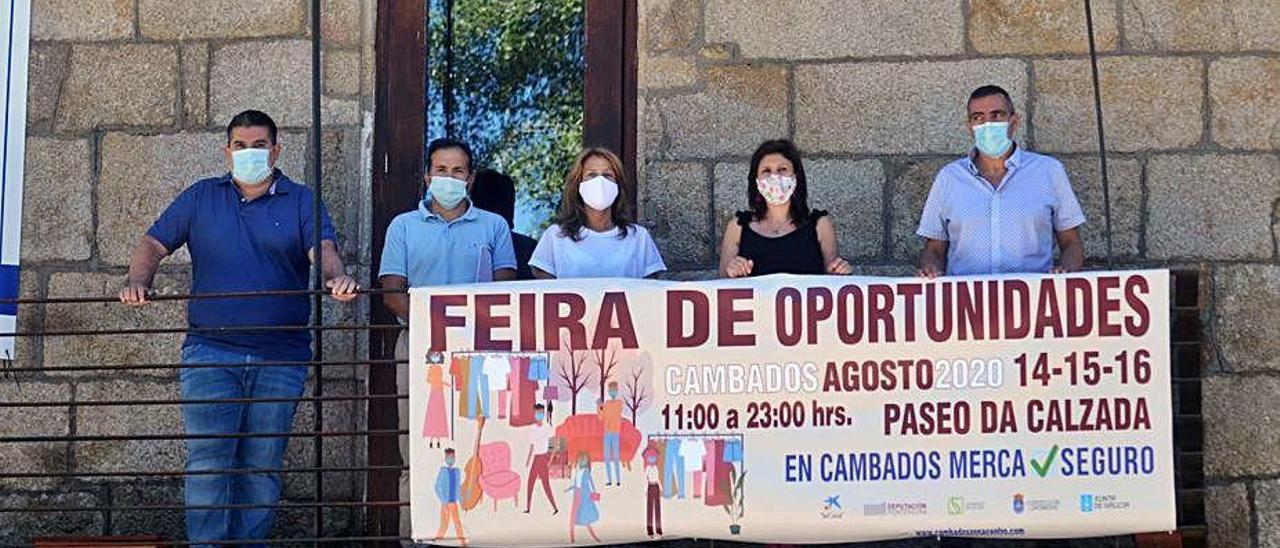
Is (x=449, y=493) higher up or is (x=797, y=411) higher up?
(x=797, y=411)

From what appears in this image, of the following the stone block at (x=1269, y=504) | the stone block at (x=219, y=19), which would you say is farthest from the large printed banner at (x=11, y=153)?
the stone block at (x=1269, y=504)

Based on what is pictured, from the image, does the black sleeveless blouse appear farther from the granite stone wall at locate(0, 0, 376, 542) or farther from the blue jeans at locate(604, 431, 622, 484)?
the granite stone wall at locate(0, 0, 376, 542)

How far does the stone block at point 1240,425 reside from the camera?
707cm

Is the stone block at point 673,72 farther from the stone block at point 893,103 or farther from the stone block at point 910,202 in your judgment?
the stone block at point 910,202

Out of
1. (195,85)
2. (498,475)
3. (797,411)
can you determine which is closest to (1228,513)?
(797,411)

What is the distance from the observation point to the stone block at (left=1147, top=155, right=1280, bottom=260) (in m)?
7.21

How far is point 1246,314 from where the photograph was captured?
7172mm

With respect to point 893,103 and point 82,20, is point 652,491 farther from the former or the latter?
point 82,20

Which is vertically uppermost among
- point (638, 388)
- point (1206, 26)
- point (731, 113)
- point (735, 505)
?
point (1206, 26)

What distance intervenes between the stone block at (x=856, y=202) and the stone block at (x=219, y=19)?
2.09 m

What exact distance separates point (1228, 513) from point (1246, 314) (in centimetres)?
72

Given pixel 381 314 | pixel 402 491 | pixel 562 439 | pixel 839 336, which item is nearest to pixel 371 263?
pixel 381 314

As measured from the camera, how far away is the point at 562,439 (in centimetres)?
620

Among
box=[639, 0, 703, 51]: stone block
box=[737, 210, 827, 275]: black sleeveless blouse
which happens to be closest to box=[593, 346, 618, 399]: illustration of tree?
box=[737, 210, 827, 275]: black sleeveless blouse
